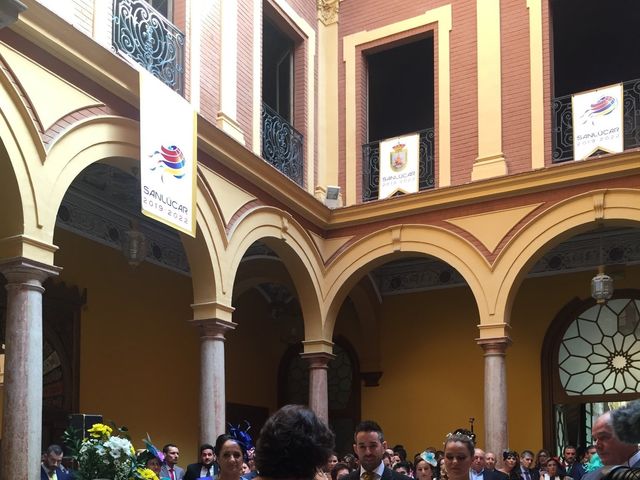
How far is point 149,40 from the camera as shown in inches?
400

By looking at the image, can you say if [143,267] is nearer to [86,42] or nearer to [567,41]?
[86,42]

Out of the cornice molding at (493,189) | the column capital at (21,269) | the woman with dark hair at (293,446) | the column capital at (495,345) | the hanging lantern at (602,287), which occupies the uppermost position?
the cornice molding at (493,189)

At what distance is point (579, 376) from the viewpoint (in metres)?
14.7

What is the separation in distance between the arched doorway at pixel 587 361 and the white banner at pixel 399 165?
11.8 ft

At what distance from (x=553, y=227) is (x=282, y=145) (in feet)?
12.7

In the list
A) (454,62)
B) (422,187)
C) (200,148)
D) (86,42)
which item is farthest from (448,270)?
(86,42)

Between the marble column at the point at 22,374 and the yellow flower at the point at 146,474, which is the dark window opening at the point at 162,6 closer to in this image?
the marble column at the point at 22,374

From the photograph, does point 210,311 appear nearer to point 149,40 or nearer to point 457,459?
point 149,40

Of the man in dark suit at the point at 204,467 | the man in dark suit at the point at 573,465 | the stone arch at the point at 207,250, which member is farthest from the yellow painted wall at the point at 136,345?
the man in dark suit at the point at 573,465

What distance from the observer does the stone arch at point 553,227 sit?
11.6 m

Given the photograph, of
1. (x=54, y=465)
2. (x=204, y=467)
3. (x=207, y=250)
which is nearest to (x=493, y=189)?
(x=207, y=250)

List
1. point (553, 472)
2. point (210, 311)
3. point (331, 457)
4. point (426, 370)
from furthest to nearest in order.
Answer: point (426, 370)
point (553, 472)
point (210, 311)
point (331, 457)

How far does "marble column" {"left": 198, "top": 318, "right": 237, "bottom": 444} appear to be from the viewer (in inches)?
421

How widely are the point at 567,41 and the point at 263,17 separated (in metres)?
5.86
